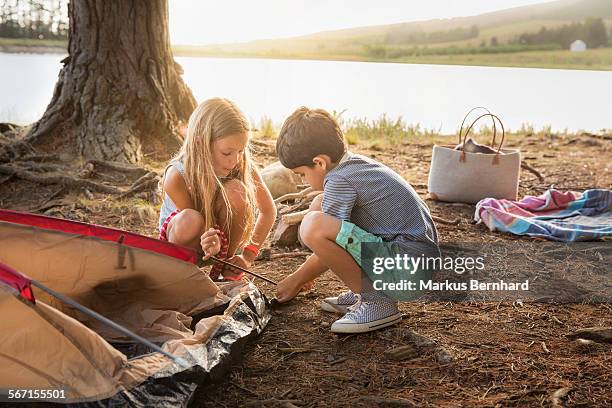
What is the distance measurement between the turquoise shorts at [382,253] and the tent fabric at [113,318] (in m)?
0.40

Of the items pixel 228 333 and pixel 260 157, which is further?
pixel 260 157

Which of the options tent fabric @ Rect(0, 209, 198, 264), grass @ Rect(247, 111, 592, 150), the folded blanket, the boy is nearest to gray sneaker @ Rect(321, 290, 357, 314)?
the boy

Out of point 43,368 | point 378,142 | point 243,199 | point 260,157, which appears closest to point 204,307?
point 243,199

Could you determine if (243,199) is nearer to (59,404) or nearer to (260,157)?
(59,404)

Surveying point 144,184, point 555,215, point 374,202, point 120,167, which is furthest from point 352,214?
point 120,167

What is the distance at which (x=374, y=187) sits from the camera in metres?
2.33

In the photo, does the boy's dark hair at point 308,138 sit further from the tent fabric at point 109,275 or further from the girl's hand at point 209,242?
the tent fabric at point 109,275

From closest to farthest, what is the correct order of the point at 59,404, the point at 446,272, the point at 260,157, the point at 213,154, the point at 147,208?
the point at 59,404
the point at 213,154
the point at 446,272
the point at 147,208
the point at 260,157

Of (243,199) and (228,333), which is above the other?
(243,199)

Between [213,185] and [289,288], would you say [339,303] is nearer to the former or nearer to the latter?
[289,288]

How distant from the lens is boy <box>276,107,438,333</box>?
2.30 m

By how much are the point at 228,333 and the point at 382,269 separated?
1.91 ft

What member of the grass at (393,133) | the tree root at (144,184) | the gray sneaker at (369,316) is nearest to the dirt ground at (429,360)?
the gray sneaker at (369,316)

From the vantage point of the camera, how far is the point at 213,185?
2.58m
